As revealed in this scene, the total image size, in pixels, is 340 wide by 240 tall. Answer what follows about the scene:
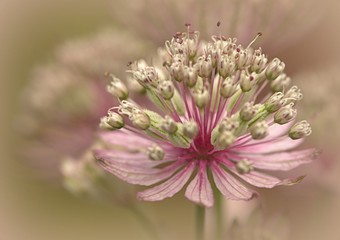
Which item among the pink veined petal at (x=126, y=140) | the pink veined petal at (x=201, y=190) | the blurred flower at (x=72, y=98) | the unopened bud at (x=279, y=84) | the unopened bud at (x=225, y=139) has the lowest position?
the pink veined petal at (x=201, y=190)

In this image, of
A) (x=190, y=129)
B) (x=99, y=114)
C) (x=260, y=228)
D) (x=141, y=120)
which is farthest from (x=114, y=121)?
(x=99, y=114)

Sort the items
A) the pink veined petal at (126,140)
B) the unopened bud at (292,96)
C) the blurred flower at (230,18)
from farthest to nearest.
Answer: the blurred flower at (230,18) < the pink veined petal at (126,140) < the unopened bud at (292,96)

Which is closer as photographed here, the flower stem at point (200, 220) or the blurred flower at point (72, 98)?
the flower stem at point (200, 220)

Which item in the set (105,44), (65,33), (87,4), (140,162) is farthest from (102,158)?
(87,4)

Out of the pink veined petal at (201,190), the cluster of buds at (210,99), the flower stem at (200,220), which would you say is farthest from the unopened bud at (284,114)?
the flower stem at (200,220)

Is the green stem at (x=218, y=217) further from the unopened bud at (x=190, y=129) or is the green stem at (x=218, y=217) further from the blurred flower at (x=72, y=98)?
the blurred flower at (x=72, y=98)

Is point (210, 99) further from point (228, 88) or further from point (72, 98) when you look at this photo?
point (72, 98)

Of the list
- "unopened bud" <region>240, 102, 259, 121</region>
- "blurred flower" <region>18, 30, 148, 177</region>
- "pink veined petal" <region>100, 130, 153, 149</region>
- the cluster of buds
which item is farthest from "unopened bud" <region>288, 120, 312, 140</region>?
"blurred flower" <region>18, 30, 148, 177</region>

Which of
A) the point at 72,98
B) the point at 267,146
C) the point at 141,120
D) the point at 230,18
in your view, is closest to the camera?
the point at 141,120
